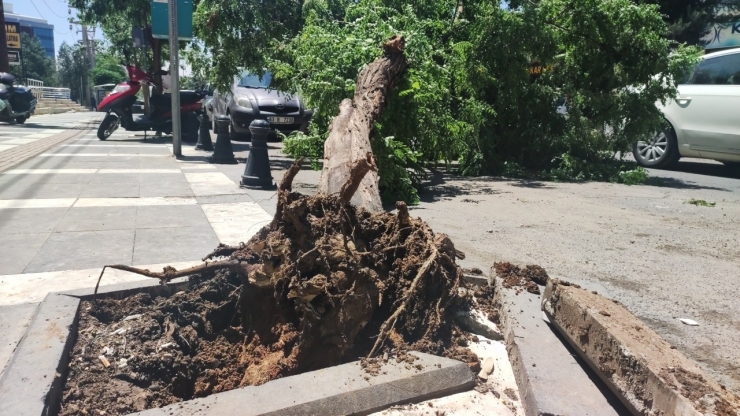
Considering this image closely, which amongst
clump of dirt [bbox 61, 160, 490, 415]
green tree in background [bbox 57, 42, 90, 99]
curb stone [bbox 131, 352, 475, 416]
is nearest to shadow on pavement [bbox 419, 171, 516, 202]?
clump of dirt [bbox 61, 160, 490, 415]

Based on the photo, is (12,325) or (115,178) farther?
(115,178)

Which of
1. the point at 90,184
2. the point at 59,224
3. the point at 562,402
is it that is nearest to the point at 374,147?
the point at 59,224

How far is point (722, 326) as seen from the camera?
11.8 ft

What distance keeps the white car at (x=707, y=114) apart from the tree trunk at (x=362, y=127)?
5915 mm

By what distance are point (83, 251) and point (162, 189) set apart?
10.0ft

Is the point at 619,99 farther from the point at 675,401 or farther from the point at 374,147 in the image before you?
the point at 675,401

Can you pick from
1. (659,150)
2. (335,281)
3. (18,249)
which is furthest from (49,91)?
(335,281)

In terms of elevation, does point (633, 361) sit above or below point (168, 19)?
below

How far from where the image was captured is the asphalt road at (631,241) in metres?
3.71

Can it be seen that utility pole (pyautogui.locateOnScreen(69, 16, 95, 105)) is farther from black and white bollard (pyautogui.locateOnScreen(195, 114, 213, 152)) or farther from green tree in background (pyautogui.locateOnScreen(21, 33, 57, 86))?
black and white bollard (pyautogui.locateOnScreen(195, 114, 213, 152))

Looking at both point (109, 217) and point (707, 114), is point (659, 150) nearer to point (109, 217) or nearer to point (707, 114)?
point (707, 114)

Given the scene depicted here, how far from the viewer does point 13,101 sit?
66.3 feet

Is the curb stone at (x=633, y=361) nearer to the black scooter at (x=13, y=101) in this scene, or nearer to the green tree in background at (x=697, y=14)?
the black scooter at (x=13, y=101)

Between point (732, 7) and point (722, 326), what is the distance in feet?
78.0
